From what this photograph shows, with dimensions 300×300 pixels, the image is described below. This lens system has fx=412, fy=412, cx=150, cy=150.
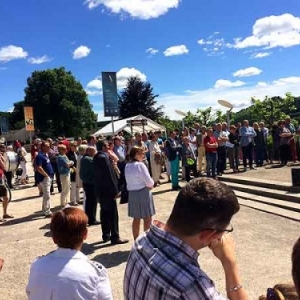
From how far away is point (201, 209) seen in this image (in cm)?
184

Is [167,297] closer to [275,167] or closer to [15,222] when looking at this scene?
[15,222]

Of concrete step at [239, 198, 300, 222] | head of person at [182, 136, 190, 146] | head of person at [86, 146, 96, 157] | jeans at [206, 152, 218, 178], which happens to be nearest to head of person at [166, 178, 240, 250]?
concrete step at [239, 198, 300, 222]

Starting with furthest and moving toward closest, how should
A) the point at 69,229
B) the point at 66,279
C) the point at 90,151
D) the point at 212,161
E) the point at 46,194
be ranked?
the point at 212,161, the point at 46,194, the point at 90,151, the point at 69,229, the point at 66,279

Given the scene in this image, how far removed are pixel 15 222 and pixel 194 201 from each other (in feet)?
29.2

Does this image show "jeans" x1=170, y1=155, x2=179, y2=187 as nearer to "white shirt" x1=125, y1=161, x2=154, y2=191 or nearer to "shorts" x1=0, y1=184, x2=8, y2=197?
"shorts" x1=0, y1=184, x2=8, y2=197

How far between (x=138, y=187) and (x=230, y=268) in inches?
174

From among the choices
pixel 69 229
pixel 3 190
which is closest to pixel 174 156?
pixel 3 190

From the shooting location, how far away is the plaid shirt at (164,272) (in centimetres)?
172

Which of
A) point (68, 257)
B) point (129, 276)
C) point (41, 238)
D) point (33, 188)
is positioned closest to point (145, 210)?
point (41, 238)

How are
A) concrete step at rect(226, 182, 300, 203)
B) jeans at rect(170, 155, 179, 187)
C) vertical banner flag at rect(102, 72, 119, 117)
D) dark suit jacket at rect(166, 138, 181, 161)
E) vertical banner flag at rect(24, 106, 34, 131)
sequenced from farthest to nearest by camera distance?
vertical banner flag at rect(24, 106, 34, 131) < vertical banner flag at rect(102, 72, 119, 117) < dark suit jacket at rect(166, 138, 181, 161) < jeans at rect(170, 155, 179, 187) < concrete step at rect(226, 182, 300, 203)

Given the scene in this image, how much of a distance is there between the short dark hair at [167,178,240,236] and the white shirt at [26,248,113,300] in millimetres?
985

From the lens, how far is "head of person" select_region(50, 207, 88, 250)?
281cm

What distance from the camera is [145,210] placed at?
663cm

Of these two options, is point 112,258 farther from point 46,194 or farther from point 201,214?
point 201,214
